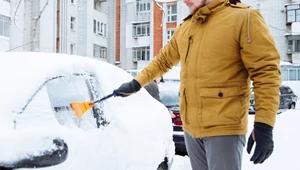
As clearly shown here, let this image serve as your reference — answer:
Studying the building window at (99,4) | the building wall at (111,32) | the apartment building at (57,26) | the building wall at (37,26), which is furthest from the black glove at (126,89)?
the building window at (99,4)

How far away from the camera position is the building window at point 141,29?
29.8m

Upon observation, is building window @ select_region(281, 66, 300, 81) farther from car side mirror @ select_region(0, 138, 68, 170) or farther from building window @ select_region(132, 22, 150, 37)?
car side mirror @ select_region(0, 138, 68, 170)

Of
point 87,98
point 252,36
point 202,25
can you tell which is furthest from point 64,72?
point 252,36

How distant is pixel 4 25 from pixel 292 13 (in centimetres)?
1828

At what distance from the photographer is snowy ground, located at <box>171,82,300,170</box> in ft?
14.0

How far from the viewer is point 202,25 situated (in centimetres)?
194

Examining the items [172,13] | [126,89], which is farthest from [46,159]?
[172,13]

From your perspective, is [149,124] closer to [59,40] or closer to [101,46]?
[59,40]

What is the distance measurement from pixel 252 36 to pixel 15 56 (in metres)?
1.51

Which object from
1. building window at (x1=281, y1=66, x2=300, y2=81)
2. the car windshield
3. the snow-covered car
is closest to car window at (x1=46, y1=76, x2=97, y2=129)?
the snow-covered car

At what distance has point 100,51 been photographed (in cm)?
3062

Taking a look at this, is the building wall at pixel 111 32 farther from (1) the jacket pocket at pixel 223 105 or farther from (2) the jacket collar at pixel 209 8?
(1) the jacket pocket at pixel 223 105

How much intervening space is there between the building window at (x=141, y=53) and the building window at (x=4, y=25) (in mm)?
12532

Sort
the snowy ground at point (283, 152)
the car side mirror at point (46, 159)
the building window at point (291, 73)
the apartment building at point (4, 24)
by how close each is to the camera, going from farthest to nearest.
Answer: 1. the building window at point (291, 73)
2. the apartment building at point (4, 24)
3. the snowy ground at point (283, 152)
4. the car side mirror at point (46, 159)
